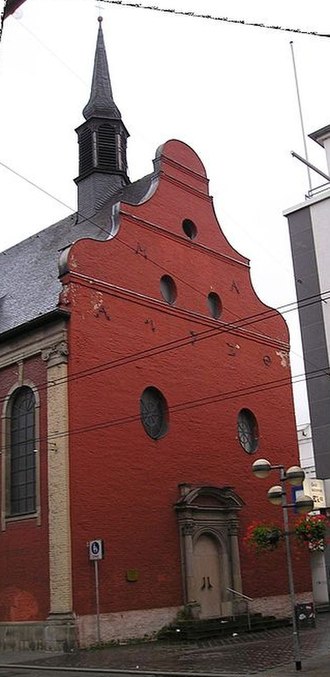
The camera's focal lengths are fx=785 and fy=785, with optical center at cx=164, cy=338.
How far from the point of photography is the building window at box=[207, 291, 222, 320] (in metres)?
27.5

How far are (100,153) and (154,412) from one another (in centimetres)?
1162

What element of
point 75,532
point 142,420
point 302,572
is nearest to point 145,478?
point 142,420

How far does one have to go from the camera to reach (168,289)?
85.1ft

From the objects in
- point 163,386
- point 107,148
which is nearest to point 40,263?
point 107,148

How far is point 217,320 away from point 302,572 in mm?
9534

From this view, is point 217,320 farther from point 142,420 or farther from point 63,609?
point 63,609

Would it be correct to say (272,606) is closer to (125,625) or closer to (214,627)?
(214,627)

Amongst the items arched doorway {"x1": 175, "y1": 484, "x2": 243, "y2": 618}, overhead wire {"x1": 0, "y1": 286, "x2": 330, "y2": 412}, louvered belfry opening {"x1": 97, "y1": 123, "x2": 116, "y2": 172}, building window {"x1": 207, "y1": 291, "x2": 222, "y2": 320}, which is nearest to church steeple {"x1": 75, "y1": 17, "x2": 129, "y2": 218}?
louvered belfry opening {"x1": 97, "y1": 123, "x2": 116, "y2": 172}

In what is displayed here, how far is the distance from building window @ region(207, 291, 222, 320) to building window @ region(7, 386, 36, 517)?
25.3 feet

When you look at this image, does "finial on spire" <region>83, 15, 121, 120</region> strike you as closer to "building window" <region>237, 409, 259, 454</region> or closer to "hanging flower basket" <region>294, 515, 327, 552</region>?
"building window" <region>237, 409, 259, 454</region>

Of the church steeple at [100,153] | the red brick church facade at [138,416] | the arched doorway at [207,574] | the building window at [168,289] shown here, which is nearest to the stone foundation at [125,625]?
the red brick church facade at [138,416]

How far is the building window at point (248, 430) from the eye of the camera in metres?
27.2

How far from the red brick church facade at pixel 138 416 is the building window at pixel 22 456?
0.06 meters

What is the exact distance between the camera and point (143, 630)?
21219 millimetres
